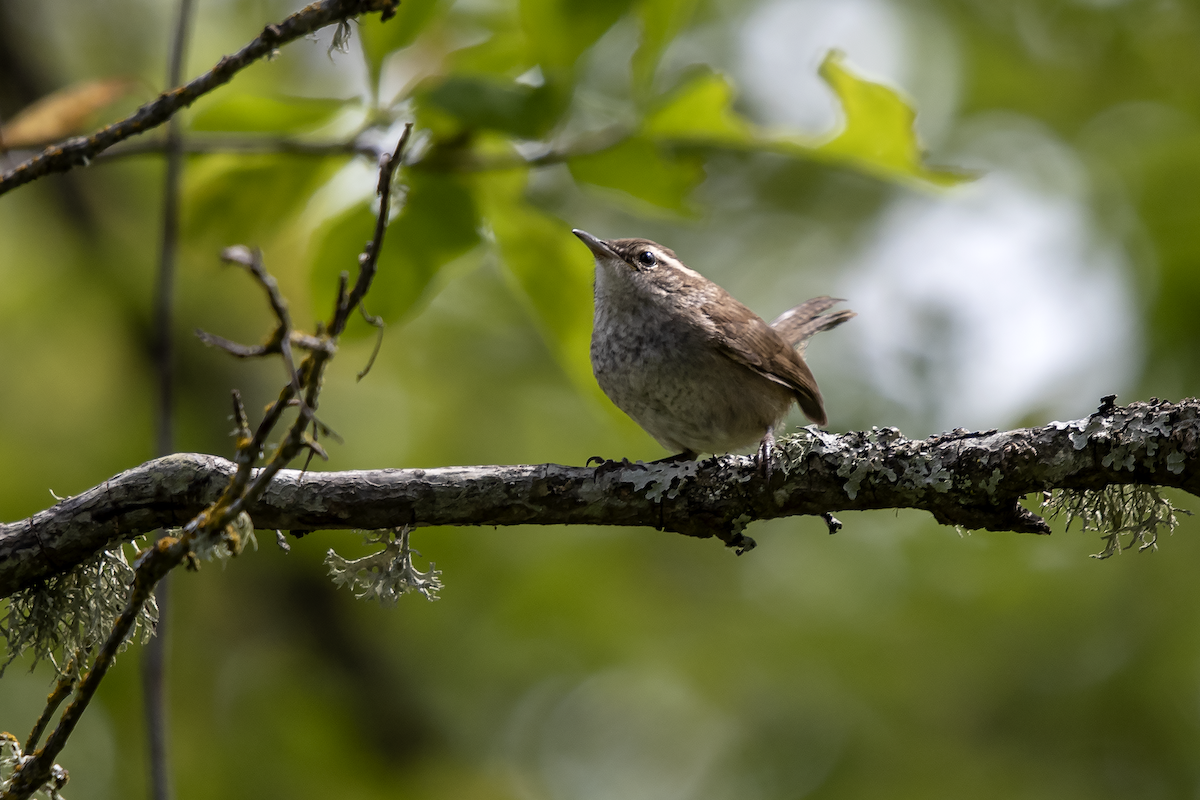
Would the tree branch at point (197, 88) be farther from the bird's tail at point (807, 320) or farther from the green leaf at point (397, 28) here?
the bird's tail at point (807, 320)

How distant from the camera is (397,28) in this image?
8.95 ft

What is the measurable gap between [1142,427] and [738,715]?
239 inches

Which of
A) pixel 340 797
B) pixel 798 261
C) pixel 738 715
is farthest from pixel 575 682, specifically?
pixel 798 261

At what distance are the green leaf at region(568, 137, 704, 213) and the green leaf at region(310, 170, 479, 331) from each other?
0.38m

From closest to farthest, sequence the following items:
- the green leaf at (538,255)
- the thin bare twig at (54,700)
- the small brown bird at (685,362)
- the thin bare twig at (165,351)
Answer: the thin bare twig at (54,700) < the thin bare twig at (165,351) < the green leaf at (538,255) < the small brown bird at (685,362)

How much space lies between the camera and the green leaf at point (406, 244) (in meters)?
2.80

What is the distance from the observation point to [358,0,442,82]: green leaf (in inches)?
107

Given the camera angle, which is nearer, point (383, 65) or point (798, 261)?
point (383, 65)

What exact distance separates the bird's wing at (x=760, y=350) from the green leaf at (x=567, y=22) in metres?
2.07

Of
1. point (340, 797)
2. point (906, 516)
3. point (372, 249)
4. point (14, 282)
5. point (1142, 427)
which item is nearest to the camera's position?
point (372, 249)

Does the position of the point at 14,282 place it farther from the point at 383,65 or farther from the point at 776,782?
the point at 776,782

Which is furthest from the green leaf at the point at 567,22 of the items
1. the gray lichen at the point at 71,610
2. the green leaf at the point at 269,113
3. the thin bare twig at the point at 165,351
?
the gray lichen at the point at 71,610

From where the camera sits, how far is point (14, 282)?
6.52 m

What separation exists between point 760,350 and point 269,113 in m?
2.56
